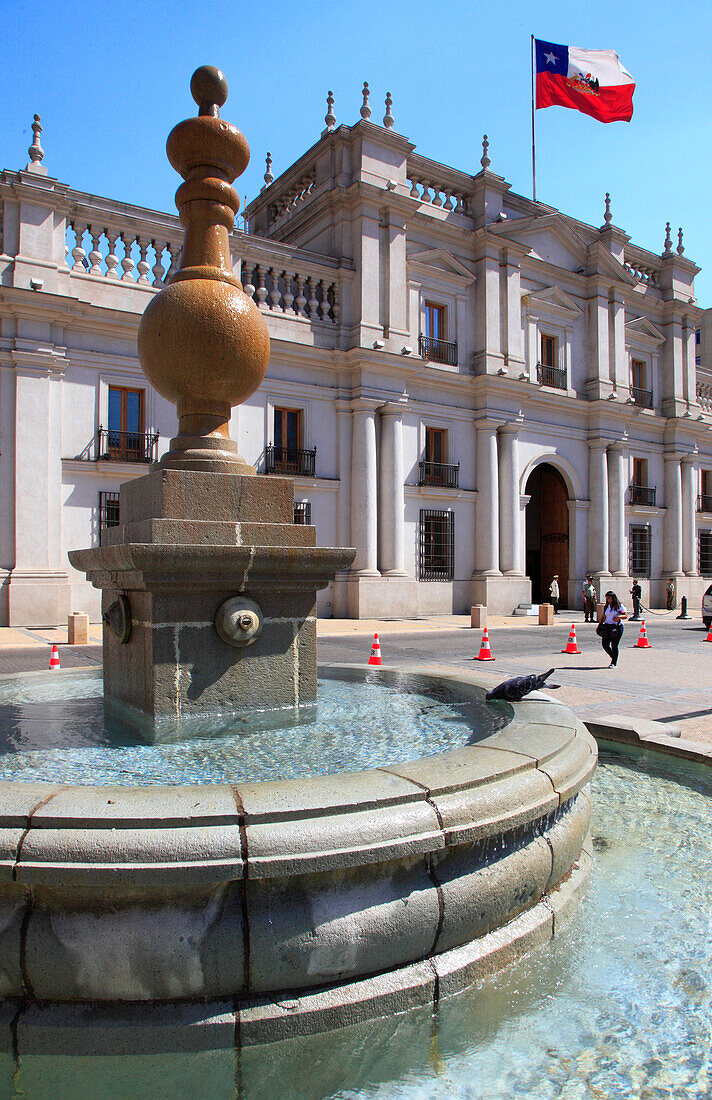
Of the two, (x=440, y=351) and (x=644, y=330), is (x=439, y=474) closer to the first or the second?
(x=440, y=351)

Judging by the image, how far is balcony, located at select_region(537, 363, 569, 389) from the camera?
88.5ft

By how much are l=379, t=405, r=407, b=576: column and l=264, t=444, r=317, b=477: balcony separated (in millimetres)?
2257

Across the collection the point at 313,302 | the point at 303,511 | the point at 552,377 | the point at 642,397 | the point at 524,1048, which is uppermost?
the point at 313,302

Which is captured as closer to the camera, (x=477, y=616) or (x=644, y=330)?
(x=477, y=616)

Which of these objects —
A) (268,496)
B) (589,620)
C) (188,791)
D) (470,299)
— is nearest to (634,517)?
(589,620)

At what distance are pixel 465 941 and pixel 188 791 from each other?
3.86 ft

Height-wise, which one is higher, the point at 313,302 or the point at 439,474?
the point at 313,302

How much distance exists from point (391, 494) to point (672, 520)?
16.2 metres

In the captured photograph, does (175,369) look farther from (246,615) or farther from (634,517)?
(634,517)

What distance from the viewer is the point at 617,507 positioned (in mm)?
28781

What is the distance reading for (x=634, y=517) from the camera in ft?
98.9

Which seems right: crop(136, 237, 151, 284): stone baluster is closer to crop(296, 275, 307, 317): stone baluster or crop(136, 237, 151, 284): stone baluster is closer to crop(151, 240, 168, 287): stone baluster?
crop(151, 240, 168, 287): stone baluster

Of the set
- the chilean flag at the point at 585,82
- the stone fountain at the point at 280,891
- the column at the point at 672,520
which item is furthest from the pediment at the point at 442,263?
the stone fountain at the point at 280,891

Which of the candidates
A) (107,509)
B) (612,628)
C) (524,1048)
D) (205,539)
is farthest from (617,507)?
(524,1048)
